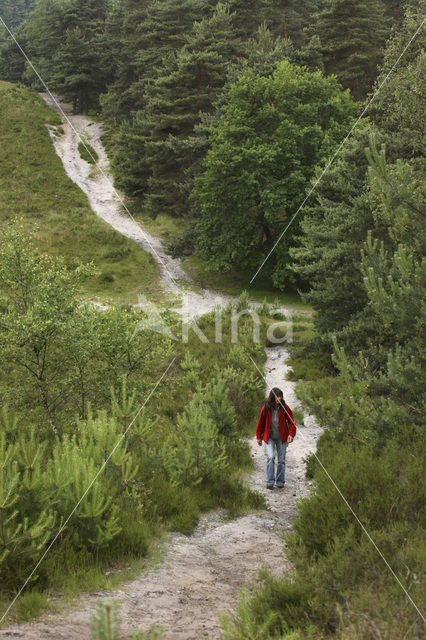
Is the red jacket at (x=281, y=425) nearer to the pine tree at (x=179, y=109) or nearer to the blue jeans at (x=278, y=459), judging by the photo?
the blue jeans at (x=278, y=459)

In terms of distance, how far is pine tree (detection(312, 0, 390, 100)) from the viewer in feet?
104

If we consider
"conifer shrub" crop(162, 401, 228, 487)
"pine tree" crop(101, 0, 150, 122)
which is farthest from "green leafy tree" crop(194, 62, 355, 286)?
"pine tree" crop(101, 0, 150, 122)

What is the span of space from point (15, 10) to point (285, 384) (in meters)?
106

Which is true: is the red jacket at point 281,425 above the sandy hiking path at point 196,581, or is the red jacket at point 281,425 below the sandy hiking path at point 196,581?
below

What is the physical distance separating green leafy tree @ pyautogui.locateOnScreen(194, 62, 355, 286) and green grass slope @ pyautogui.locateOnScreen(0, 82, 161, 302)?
4.95 meters

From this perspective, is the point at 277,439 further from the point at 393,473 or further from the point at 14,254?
the point at 14,254

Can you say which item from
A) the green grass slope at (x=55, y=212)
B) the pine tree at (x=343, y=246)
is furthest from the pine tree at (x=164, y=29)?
the pine tree at (x=343, y=246)

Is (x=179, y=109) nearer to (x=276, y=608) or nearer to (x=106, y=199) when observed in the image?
(x=106, y=199)

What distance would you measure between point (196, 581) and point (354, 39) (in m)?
35.9

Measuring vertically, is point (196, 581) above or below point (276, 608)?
below

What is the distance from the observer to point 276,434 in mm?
7520

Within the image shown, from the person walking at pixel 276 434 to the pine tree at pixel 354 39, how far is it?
30.8 metres

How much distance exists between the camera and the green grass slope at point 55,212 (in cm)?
2577

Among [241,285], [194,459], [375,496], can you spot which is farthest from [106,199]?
[375,496]
